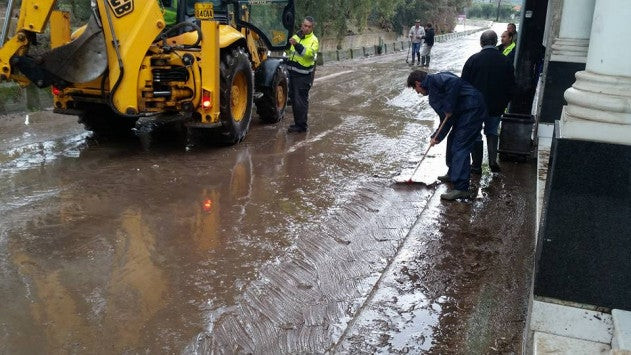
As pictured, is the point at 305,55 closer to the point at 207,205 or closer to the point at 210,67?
the point at 210,67

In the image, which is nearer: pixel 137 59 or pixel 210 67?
pixel 137 59

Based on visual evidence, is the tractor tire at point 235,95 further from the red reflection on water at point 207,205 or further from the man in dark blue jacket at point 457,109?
the man in dark blue jacket at point 457,109

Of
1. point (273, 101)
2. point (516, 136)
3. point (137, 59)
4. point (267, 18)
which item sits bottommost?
point (516, 136)

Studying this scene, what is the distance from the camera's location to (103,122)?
26.5ft

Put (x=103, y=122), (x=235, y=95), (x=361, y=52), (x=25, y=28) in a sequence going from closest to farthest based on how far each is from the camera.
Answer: (x=25, y=28) < (x=103, y=122) < (x=235, y=95) < (x=361, y=52)

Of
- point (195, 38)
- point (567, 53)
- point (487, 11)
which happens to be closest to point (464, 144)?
point (567, 53)

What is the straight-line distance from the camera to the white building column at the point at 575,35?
6852mm

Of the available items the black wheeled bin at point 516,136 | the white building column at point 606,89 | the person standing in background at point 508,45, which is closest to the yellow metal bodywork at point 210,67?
the black wheeled bin at point 516,136

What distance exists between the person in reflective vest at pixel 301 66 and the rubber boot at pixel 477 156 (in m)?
3.00

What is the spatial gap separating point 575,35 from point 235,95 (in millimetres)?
4580

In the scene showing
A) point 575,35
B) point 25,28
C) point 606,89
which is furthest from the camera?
point 575,35

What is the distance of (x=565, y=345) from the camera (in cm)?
288

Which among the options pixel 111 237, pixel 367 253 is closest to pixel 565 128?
pixel 367 253

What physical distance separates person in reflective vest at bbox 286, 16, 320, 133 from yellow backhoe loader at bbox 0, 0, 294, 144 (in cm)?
81
